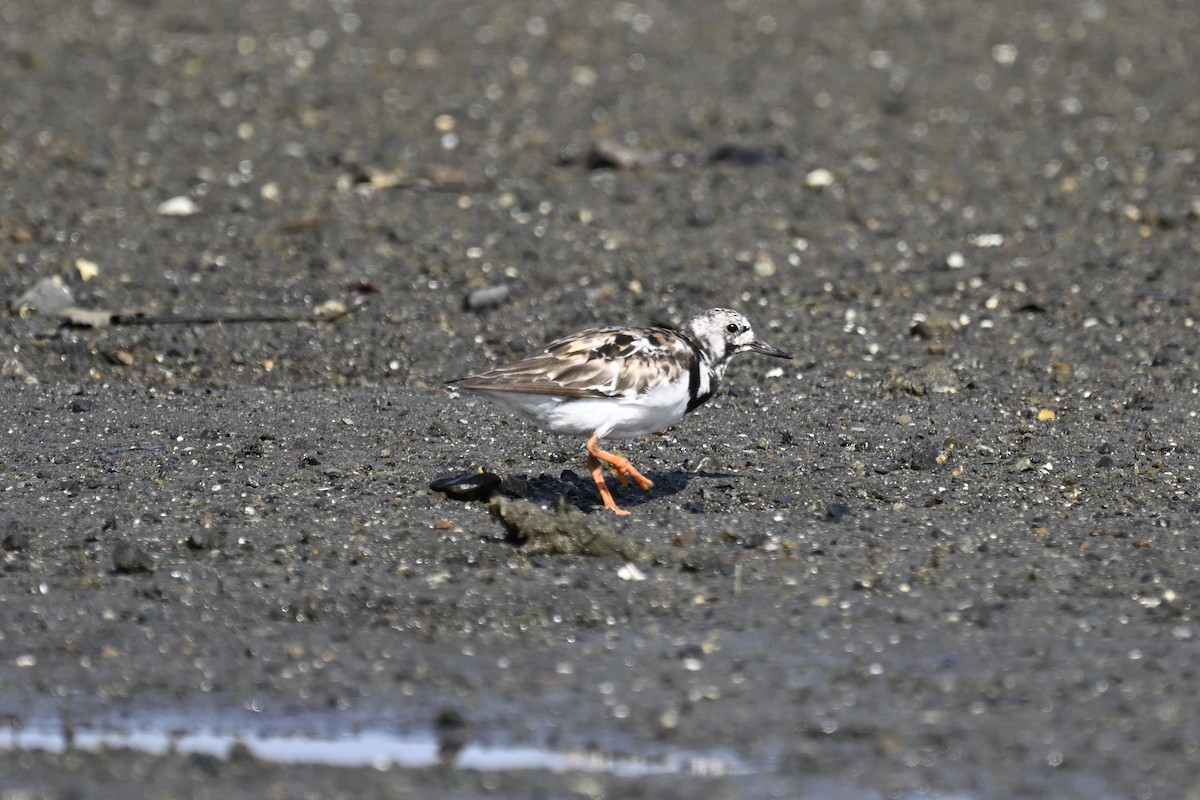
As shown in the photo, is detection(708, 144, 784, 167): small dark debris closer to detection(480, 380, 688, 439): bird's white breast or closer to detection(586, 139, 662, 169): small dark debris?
detection(586, 139, 662, 169): small dark debris

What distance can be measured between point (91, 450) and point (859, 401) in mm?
4643

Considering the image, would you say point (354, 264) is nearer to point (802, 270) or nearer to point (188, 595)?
point (802, 270)

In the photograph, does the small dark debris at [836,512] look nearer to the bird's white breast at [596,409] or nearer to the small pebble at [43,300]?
the bird's white breast at [596,409]

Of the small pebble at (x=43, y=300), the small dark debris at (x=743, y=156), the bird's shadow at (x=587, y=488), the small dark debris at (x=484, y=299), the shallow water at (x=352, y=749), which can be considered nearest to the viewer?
the shallow water at (x=352, y=749)

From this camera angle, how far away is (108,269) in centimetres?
1302

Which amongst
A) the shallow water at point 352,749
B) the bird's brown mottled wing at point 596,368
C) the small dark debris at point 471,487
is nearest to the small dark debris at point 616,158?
the bird's brown mottled wing at point 596,368

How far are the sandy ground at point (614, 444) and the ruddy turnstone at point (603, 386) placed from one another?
0.37 metres

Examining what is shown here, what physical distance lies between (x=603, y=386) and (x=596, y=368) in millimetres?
132

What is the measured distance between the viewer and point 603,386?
28.2ft

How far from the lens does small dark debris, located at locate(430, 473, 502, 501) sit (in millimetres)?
8523

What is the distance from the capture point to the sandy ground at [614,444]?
6.27 m

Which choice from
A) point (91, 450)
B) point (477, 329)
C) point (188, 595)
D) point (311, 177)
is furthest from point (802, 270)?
point (188, 595)

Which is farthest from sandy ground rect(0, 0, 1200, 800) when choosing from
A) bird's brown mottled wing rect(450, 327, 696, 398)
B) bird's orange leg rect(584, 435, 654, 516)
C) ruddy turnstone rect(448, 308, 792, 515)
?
bird's brown mottled wing rect(450, 327, 696, 398)

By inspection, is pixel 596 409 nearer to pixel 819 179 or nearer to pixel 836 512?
pixel 836 512
